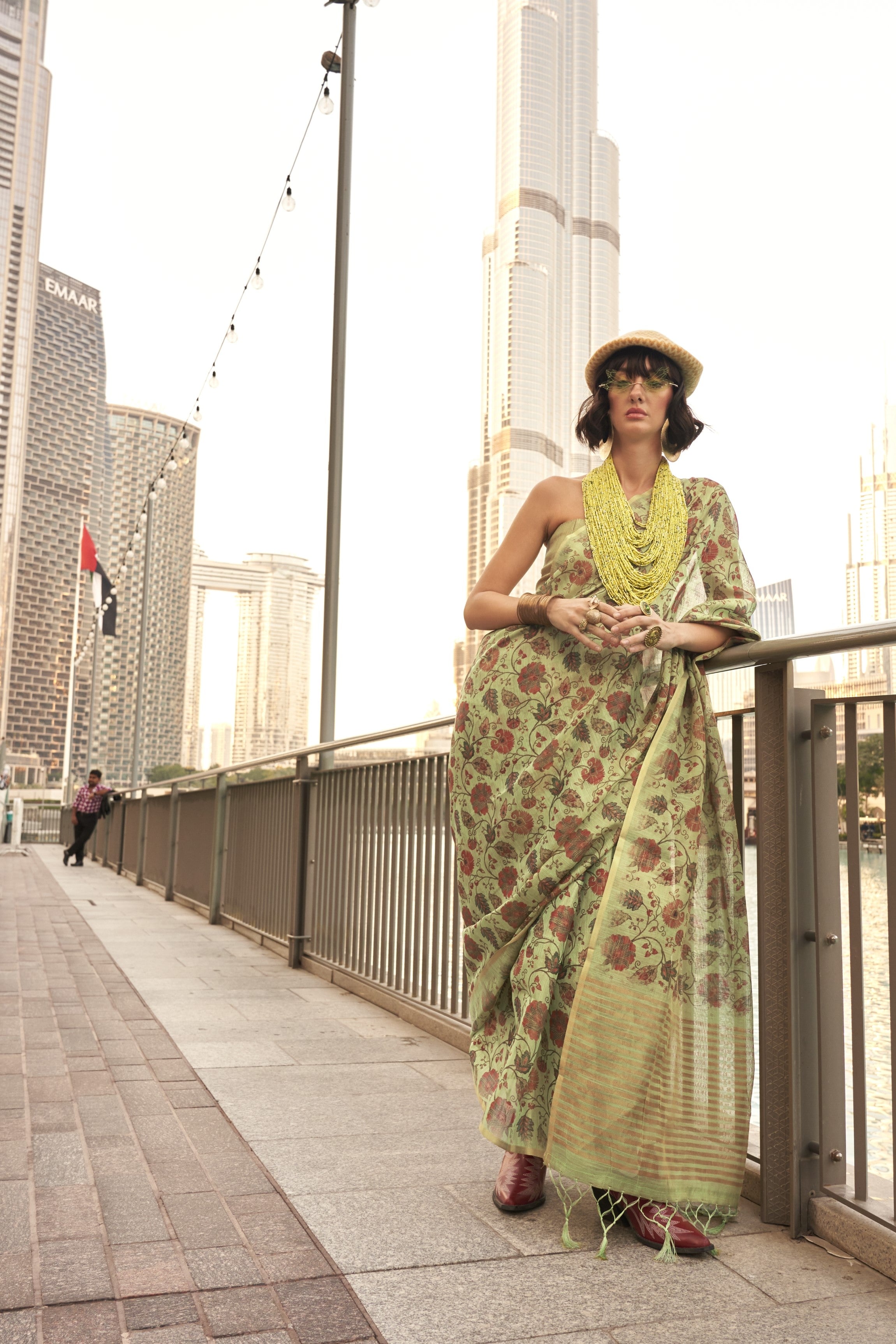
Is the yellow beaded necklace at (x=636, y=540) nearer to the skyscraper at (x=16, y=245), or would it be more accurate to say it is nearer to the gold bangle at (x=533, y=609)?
the gold bangle at (x=533, y=609)

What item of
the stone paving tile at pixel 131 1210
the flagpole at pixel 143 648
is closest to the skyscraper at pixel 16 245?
the flagpole at pixel 143 648

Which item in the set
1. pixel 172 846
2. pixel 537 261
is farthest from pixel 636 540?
pixel 537 261

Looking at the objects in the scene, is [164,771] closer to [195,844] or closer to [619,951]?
[195,844]

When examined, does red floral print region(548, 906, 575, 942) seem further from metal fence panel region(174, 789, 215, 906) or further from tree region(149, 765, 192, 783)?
tree region(149, 765, 192, 783)

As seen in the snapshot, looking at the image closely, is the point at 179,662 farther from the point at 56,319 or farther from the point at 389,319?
the point at 56,319

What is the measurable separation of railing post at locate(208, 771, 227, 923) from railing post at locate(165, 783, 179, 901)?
2.22m

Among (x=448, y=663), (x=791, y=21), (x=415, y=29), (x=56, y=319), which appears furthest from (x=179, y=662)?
(x=791, y=21)

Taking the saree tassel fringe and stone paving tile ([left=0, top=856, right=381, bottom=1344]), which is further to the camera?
the saree tassel fringe

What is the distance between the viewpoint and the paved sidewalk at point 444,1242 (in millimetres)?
1511

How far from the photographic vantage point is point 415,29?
47.2ft

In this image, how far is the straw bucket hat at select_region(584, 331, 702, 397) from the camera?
7.09 feet

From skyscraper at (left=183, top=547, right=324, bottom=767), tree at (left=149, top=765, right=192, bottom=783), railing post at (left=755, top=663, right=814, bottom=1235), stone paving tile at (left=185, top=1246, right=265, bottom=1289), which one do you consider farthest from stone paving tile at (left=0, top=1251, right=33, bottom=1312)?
tree at (left=149, top=765, right=192, bottom=783)

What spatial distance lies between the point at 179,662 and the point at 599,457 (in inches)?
1586

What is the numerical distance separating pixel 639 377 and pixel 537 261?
954 inches
